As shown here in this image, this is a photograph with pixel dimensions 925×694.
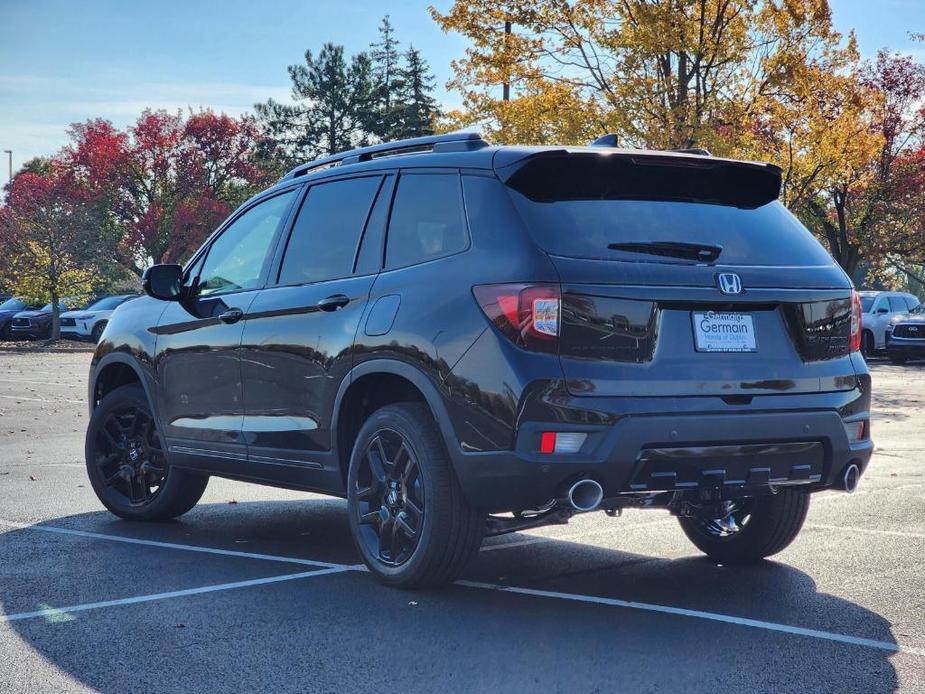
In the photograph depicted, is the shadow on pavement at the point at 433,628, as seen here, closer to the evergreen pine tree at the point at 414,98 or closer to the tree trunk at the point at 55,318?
the tree trunk at the point at 55,318

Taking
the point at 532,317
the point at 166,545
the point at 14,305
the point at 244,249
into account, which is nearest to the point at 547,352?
the point at 532,317

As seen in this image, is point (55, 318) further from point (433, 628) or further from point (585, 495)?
point (585, 495)

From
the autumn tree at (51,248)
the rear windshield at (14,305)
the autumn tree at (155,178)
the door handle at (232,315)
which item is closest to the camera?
the door handle at (232,315)

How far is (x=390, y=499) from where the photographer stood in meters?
5.52

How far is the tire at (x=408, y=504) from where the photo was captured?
5176mm

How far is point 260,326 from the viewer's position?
251 inches

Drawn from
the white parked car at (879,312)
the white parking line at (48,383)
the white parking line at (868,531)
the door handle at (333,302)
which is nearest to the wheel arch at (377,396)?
the door handle at (333,302)

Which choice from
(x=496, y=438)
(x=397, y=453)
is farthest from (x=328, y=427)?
(x=496, y=438)

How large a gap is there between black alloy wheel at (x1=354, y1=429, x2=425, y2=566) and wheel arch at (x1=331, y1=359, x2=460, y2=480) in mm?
228

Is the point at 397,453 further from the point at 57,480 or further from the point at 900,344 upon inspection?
the point at 900,344

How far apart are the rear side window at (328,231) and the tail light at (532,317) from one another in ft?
4.36

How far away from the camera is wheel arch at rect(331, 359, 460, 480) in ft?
16.9

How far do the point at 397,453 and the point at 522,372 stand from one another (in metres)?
0.93

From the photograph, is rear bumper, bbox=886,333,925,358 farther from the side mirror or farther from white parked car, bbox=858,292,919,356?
the side mirror
